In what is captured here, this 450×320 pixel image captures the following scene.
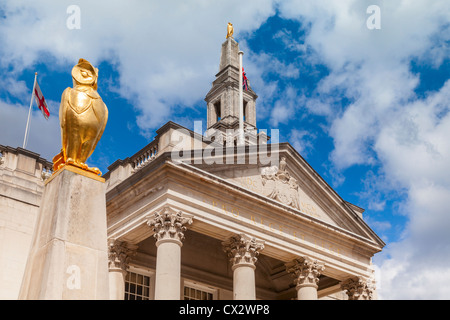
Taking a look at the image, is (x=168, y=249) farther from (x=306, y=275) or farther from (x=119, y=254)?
(x=306, y=275)

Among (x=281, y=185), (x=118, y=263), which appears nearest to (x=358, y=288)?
(x=281, y=185)

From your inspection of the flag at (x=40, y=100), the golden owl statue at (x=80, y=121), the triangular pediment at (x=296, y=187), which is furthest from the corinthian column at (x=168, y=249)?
the golden owl statue at (x=80, y=121)

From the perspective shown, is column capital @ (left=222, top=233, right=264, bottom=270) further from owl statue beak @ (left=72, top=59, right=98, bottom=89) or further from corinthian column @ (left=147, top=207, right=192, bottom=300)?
owl statue beak @ (left=72, top=59, right=98, bottom=89)

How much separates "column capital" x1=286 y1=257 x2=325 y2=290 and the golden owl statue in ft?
46.8

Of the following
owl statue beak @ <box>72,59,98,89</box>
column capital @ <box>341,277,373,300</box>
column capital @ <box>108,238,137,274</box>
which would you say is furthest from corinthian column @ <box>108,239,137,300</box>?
owl statue beak @ <box>72,59,98,89</box>

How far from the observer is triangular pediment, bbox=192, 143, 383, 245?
2303cm

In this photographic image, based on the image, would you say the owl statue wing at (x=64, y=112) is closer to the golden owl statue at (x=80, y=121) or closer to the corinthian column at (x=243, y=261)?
the golden owl statue at (x=80, y=121)

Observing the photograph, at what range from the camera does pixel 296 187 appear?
24.9m

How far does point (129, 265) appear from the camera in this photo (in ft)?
74.6

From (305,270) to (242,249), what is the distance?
11.2 ft
